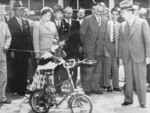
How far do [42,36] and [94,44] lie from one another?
49.9 inches

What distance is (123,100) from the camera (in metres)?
7.05

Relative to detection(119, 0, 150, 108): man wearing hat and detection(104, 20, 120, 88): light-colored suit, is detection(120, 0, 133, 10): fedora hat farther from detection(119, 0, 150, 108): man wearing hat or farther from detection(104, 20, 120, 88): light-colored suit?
detection(104, 20, 120, 88): light-colored suit

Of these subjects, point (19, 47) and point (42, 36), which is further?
point (19, 47)

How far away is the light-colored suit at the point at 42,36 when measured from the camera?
6.90m

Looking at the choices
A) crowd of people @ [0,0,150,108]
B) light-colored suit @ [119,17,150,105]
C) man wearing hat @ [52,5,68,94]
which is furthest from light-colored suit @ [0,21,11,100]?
light-colored suit @ [119,17,150,105]

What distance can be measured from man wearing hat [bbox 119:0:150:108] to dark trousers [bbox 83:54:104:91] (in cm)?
132

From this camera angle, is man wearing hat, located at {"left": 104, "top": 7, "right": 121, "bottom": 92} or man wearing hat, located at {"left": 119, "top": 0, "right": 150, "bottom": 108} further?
man wearing hat, located at {"left": 104, "top": 7, "right": 121, "bottom": 92}

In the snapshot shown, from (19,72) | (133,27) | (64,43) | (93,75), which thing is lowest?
(93,75)

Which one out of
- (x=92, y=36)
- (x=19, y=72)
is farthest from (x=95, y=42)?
(x=19, y=72)

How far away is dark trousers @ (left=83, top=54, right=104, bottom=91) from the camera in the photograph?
25.3 feet

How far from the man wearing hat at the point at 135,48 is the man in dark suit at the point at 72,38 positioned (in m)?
1.50

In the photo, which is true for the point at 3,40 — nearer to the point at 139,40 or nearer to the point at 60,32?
the point at 60,32

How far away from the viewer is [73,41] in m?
7.69

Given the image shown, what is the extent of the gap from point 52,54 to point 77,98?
0.97m
